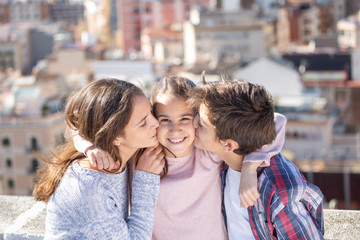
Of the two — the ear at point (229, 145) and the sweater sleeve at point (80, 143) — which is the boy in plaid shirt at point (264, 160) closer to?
the ear at point (229, 145)

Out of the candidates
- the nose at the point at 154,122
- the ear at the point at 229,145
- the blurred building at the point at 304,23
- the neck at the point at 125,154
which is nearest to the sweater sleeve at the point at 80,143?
the neck at the point at 125,154

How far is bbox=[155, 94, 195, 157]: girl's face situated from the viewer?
2828 mm

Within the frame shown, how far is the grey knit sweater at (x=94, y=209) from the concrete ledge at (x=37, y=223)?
463 millimetres

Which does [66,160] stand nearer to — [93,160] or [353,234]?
[93,160]

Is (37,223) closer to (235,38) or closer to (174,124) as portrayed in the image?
(174,124)

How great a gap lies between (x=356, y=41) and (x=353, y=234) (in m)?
44.2

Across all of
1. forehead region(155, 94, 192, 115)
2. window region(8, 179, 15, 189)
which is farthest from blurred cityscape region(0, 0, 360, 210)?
forehead region(155, 94, 192, 115)

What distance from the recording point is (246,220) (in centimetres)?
279

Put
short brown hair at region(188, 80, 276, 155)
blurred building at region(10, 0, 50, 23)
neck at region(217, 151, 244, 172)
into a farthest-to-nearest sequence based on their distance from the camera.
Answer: blurred building at region(10, 0, 50, 23)
neck at region(217, 151, 244, 172)
short brown hair at region(188, 80, 276, 155)

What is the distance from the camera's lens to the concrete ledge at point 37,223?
306 cm

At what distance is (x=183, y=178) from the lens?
2.92 metres

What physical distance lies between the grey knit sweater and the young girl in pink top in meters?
0.26

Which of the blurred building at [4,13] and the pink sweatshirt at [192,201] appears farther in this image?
the blurred building at [4,13]

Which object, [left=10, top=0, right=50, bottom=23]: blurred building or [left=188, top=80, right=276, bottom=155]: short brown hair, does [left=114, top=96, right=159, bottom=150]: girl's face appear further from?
[left=10, top=0, right=50, bottom=23]: blurred building
